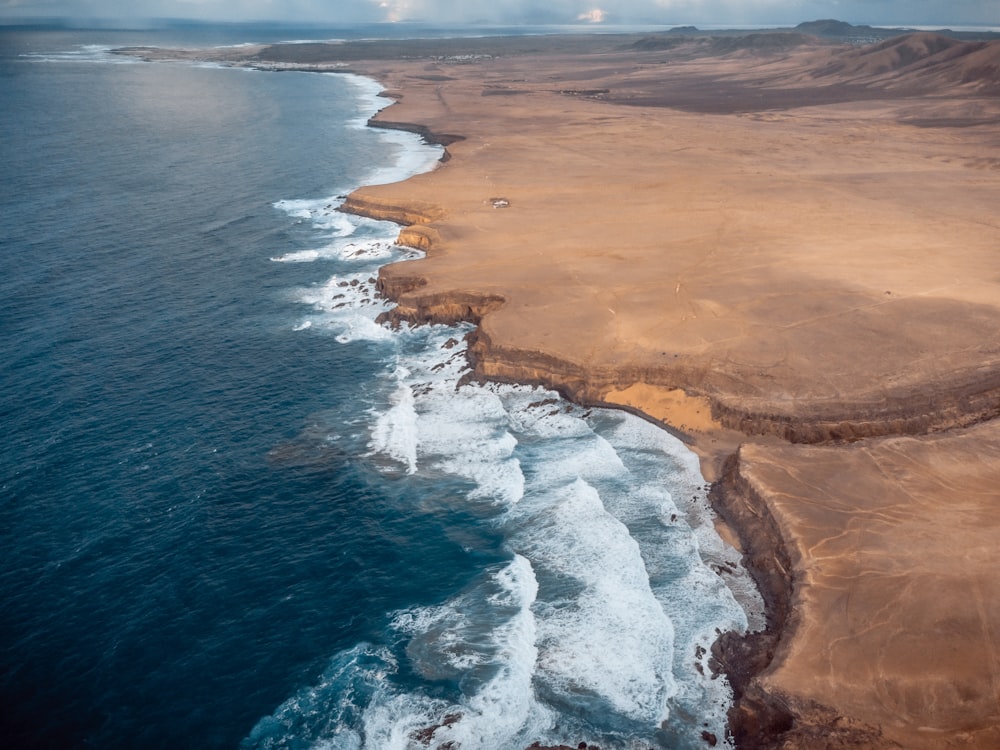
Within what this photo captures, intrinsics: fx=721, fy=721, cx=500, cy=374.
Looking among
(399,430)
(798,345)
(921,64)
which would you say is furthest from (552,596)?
(921,64)

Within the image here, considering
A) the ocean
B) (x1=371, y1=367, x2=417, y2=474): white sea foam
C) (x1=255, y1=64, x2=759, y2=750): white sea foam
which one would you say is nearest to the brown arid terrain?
(x1=255, y1=64, x2=759, y2=750): white sea foam

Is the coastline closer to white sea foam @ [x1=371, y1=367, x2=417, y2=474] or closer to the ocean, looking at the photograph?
the ocean

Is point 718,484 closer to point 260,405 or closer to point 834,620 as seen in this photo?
point 834,620

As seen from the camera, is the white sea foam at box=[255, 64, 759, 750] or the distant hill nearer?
the white sea foam at box=[255, 64, 759, 750]

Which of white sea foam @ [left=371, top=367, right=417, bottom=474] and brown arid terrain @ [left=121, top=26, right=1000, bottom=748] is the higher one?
brown arid terrain @ [left=121, top=26, right=1000, bottom=748]

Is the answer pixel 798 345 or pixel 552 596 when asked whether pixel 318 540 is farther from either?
pixel 798 345

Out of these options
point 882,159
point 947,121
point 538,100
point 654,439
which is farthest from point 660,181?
point 538,100

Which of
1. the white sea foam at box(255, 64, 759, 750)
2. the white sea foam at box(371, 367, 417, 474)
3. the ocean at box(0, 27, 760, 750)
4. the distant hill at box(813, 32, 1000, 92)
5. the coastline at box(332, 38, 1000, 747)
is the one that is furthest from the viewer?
the distant hill at box(813, 32, 1000, 92)
